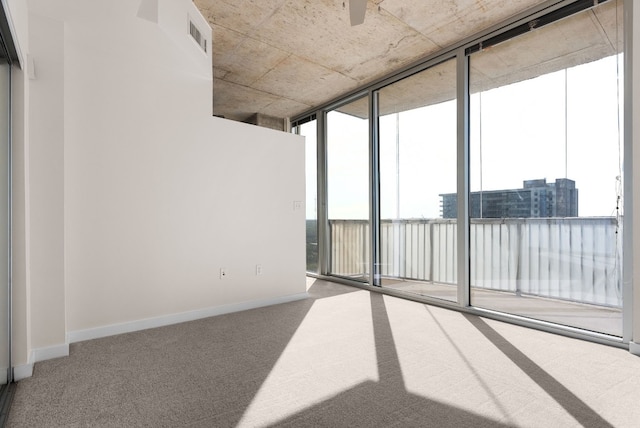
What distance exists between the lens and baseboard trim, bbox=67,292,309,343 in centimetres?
302

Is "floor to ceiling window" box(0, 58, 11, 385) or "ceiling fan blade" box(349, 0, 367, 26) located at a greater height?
"ceiling fan blade" box(349, 0, 367, 26)

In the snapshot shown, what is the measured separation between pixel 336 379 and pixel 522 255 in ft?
7.62

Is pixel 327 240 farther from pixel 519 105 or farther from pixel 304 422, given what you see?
pixel 304 422

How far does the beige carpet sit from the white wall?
1.38 feet

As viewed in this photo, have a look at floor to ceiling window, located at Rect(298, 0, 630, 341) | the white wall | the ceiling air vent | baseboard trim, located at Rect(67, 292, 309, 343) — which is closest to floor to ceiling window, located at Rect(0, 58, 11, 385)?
the white wall

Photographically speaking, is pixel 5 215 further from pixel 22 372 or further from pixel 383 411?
pixel 383 411

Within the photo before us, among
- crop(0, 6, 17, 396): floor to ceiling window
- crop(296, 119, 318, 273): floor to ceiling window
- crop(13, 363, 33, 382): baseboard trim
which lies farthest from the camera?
crop(296, 119, 318, 273): floor to ceiling window

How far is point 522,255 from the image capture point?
134 inches

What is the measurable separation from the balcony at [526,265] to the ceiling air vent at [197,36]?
10.2 ft

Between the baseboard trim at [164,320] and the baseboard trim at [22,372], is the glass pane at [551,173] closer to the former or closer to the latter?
the baseboard trim at [164,320]

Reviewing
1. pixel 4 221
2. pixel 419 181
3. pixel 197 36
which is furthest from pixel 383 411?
pixel 197 36

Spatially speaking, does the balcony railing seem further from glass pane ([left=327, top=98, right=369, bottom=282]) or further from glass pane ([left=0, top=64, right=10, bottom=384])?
glass pane ([left=0, top=64, right=10, bottom=384])

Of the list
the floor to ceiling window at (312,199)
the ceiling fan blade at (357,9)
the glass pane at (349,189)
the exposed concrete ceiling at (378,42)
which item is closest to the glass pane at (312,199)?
the floor to ceiling window at (312,199)

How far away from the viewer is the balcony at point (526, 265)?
9.48ft
